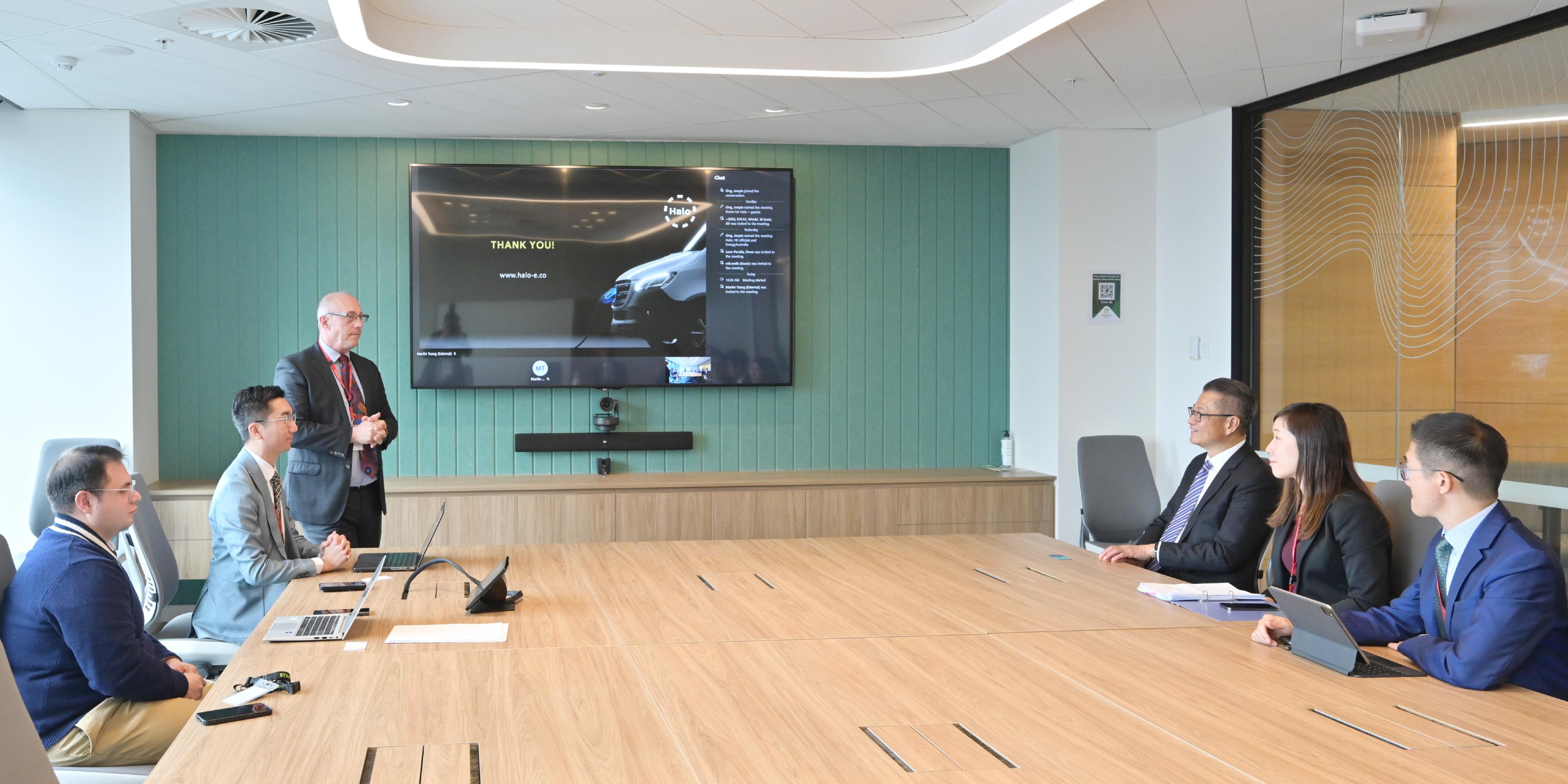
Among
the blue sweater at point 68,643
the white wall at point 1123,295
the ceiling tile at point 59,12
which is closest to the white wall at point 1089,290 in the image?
the white wall at point 1123,295

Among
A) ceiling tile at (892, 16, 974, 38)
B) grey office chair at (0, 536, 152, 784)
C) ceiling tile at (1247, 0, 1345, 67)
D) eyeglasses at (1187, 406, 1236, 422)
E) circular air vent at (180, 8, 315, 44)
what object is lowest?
grey office chair at (0, 536, 152, 784)

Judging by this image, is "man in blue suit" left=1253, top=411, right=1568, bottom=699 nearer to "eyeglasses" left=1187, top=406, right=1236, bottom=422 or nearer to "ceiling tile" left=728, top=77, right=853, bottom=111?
"eyeglasses" left=1187, top=406, right=1236, bottom=422

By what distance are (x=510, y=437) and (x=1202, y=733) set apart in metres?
5.06

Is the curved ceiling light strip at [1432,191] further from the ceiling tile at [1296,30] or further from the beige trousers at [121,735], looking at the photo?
the beige trousers at [121,735]

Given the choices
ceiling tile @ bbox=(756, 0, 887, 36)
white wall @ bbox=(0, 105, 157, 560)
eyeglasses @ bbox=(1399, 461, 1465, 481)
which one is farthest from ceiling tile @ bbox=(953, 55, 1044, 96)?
white wall @ bbox=(0, 105, 157, 560)

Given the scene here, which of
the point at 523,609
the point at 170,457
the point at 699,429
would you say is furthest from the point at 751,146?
the point at 523,609

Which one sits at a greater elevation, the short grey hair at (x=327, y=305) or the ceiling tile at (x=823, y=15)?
the ceiling tile at (x=823, y=15)

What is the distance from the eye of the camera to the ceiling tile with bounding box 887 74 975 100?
5.06 meters

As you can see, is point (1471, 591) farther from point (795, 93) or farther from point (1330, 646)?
point (795, 93)

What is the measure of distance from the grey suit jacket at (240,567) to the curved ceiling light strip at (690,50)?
6.26 ft

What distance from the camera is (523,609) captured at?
304 cm

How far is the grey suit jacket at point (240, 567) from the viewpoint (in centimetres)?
335

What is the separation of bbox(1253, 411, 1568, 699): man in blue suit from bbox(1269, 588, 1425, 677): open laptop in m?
0.08

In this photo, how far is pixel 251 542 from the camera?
3.36 meters
